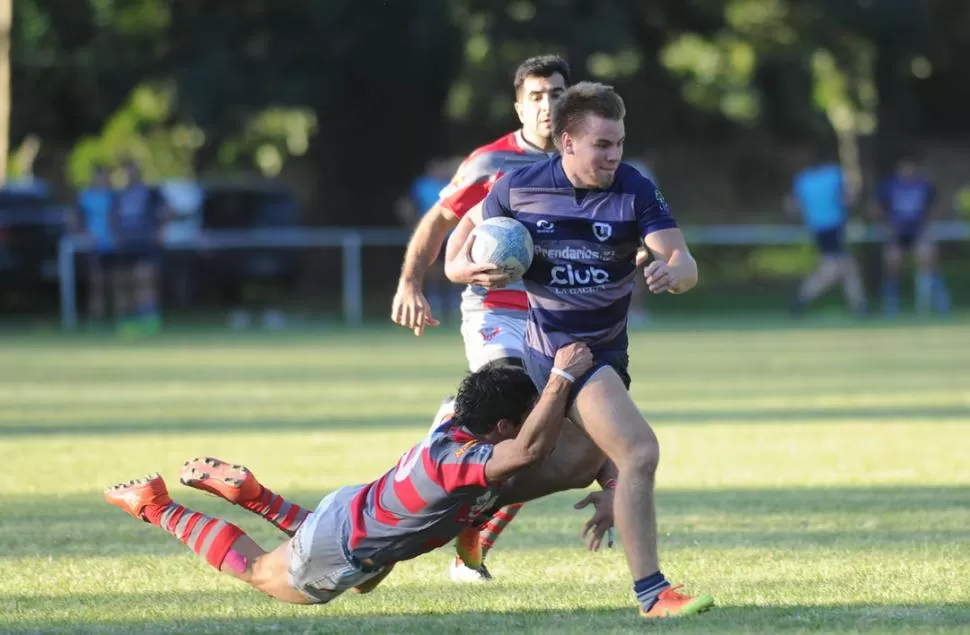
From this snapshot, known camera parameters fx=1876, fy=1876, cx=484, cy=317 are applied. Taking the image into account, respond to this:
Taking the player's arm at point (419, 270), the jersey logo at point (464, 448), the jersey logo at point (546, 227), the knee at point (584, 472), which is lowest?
the knee at point (584, 472)

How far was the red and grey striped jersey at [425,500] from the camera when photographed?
19.5 feet

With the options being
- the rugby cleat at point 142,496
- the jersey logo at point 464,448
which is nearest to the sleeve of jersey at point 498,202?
the jersey logo at point 464,448

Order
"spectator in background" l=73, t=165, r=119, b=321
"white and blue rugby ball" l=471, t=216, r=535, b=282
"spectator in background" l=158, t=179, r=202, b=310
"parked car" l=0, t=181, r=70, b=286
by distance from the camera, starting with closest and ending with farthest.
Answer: "white and blue rugby ball" l=471, t=216, r=535, b=282 < "spectator in background" l=73, t=165, r=119, b=321 < "parked car" l=0, t=181, r=70, b=286 < "spectator in background" l=158, t=179, r=202, b=310

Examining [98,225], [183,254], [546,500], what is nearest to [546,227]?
[546,500]

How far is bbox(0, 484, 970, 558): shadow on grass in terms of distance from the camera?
7.78 meters

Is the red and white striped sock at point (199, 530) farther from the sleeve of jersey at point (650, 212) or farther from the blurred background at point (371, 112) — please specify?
the blurred background at point (371, 112)

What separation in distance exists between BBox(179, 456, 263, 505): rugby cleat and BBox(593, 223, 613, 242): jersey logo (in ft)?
5.11

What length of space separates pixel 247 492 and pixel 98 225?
19.4 m

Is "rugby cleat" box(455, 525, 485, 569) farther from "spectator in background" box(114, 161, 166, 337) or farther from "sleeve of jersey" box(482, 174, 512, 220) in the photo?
"spectator in background" box(114, 161, 166, 337)

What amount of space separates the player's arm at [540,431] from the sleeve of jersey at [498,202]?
67 cm


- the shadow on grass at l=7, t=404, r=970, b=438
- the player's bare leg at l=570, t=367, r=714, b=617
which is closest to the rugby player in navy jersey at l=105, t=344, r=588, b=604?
the player's bare leg at l=570, t=367, r=714, b=617

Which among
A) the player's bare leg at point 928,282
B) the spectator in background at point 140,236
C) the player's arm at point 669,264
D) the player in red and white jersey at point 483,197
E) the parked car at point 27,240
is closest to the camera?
the player's arm at point 669,264

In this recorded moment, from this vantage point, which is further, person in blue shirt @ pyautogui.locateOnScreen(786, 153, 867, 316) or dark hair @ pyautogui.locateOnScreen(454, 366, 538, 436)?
person in blue shirt @ pyautogui.locateOnScreen(786, 153, 867, 316)

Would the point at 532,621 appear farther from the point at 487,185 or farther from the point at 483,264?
the point at 487,185
